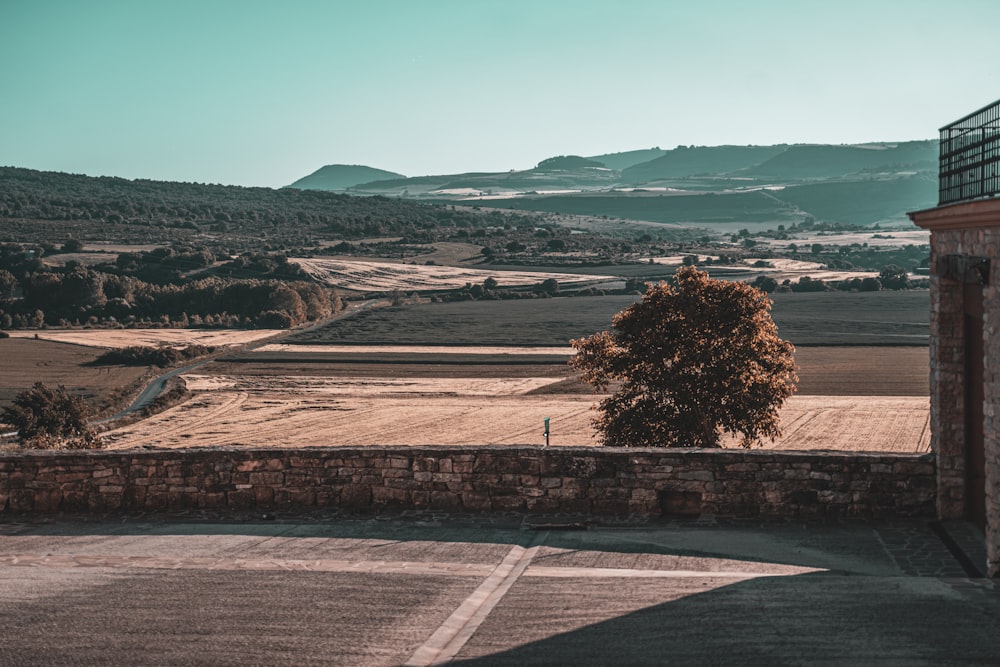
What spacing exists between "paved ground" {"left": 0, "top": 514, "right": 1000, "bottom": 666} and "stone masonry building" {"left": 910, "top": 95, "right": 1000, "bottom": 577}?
575mm

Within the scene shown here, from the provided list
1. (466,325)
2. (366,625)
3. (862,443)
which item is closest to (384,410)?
(862,443)

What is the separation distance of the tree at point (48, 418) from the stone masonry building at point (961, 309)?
34.1m

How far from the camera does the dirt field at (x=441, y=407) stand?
135ft

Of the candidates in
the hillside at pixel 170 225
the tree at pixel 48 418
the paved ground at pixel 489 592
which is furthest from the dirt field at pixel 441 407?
the hillside at pixel 170 225

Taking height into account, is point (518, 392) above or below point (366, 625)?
below

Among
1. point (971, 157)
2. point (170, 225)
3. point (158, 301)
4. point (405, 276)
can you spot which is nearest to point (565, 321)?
point (405, 276)

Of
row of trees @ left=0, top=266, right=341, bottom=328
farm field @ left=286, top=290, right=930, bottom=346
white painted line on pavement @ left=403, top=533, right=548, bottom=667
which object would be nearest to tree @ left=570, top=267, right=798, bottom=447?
white painted line on pavement @ left=403, top=533, right=548, bottom=667

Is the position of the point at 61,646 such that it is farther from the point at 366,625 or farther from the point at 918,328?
the point at 918,328

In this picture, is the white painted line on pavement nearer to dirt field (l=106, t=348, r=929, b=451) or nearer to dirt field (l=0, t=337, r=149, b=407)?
dirt field (l=106, t=348, r=929, b=451)

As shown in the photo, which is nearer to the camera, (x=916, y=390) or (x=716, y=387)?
(x=716, y=387)

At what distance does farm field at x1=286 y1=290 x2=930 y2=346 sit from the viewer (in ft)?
254

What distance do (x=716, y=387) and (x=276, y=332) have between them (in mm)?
64632

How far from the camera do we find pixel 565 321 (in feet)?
282

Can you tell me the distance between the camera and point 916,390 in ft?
170
